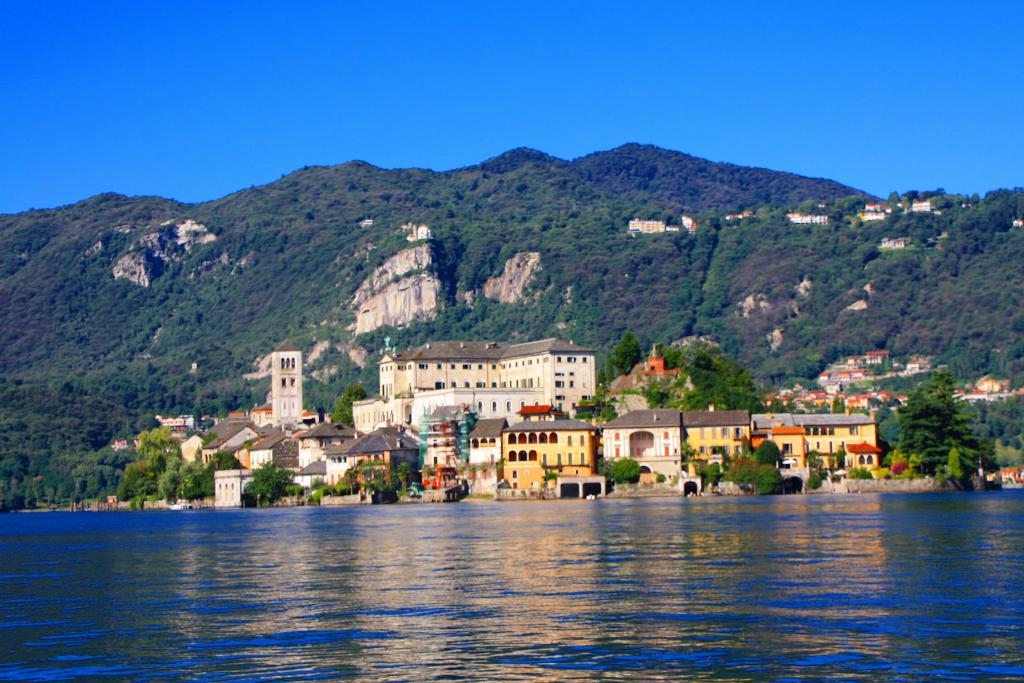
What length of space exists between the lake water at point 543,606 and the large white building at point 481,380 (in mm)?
78738

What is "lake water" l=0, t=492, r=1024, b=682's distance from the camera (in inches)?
1339

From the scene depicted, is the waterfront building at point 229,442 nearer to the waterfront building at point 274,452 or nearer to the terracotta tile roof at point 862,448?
the waterfront building at point 274,452

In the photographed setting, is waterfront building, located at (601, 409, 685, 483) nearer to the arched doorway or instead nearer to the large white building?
the arched doorway

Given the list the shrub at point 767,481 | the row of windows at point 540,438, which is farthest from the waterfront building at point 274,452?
the shrub at point 767,481

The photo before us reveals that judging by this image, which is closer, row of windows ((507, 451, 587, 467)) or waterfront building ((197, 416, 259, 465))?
row of windows ((507, 451, 587, 467))

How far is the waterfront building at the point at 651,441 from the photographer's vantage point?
13438 cm

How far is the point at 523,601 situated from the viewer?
44.7 metres

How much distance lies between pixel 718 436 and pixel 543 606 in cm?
9390

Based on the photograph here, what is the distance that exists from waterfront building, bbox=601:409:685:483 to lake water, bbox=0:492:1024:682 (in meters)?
54.7

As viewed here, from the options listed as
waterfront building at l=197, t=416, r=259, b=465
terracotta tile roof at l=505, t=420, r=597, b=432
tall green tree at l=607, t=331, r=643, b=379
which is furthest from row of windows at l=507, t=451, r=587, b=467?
waterfront building at l=197, t=416, r=259, b=465

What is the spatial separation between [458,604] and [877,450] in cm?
9835

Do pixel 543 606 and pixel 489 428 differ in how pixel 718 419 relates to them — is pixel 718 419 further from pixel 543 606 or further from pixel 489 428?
pixel 543 606

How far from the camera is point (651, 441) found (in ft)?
445

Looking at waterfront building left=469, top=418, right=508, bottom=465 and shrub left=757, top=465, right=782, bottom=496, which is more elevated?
waterfront building left=469, top=418, right=508, bottom=465
